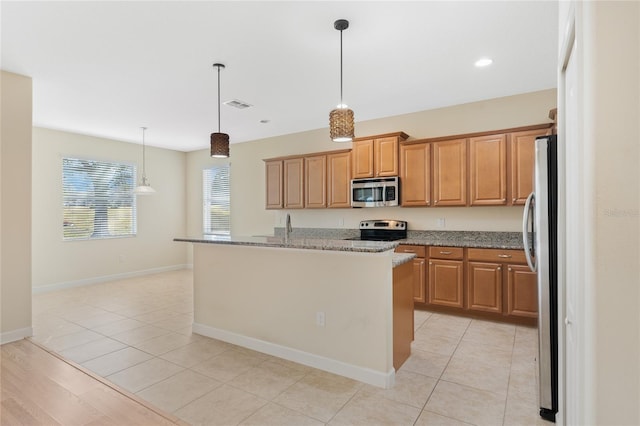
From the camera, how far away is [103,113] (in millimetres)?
4715

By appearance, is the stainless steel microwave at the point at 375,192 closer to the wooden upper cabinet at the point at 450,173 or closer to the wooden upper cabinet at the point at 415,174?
the wooden upper cabinet at the point at 415,174

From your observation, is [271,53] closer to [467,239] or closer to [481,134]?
[481,134]

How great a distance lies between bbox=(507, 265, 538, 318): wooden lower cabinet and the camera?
3.56 m

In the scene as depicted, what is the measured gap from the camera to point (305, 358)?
276 centimetres

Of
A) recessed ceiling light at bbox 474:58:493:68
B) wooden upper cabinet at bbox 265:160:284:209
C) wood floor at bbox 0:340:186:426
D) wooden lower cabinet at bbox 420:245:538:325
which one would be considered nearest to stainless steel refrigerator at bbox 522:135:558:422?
recessed ceiling light at bbox 474:58:493:68

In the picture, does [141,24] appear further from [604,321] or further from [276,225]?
[276,225]

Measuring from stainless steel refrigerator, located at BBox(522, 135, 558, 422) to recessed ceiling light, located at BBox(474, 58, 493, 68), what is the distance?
149cm

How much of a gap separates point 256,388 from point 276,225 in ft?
13.2

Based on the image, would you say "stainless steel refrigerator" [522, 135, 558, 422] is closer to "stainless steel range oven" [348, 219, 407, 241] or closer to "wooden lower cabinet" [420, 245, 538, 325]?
"wooden lower cabinet" [420, 245, 538, 325]

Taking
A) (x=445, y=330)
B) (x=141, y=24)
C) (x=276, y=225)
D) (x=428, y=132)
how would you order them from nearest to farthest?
(x=141, y=24)
(x=445, y=330)
(x=428, y=132)
(x=276, y=225)

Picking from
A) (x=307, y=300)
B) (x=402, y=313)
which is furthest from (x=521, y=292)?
(x=307, y=300)

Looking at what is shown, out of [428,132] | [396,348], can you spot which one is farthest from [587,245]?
[428,132]

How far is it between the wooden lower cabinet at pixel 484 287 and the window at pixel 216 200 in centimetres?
486

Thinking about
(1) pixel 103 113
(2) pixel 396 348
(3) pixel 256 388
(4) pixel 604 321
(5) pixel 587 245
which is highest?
(1) pixel 103 113
